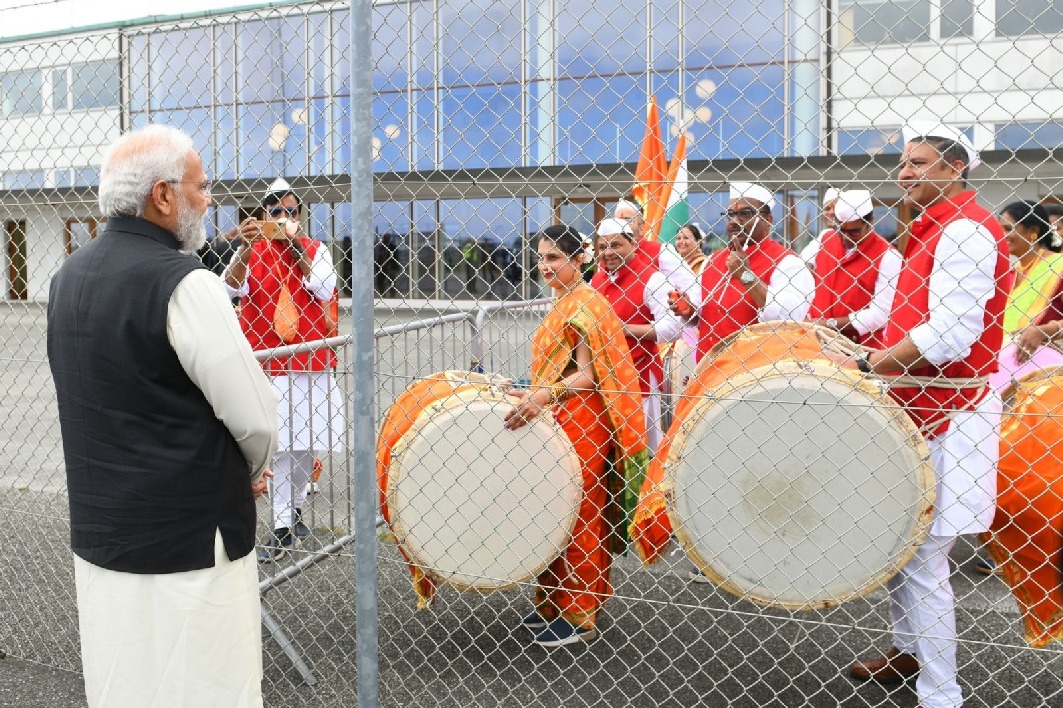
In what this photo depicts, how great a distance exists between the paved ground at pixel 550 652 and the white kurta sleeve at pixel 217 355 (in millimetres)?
852

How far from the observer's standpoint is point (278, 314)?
512cm

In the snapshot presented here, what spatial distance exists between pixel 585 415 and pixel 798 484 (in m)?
1.27

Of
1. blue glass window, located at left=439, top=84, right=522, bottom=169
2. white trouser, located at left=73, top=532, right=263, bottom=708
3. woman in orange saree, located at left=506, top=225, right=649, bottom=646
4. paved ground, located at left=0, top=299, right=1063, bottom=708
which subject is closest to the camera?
white trouser, located at left=73, top=532, right=263, bottom=708

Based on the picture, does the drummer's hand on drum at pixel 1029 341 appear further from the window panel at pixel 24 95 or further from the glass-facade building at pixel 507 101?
the window panel at pixel 24 95

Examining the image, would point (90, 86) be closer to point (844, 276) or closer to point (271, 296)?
point (271, 296)

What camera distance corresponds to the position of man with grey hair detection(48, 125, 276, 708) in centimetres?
216

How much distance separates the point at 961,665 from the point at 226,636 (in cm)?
285

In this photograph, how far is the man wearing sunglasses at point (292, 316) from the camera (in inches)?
196

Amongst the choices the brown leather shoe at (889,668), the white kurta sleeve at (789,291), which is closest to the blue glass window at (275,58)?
the white kurta sleeve at (789,291)

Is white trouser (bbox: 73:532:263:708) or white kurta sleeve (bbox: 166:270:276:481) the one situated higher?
white kurta sleeve (bbox: 166:270:276:481)

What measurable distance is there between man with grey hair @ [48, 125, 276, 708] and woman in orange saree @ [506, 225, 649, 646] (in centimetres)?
159

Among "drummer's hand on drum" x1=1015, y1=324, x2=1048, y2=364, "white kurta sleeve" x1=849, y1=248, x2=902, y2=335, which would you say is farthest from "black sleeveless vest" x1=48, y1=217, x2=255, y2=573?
"drummer's hand on drum" x1=1015, y1=324, x2=1048, y2=364

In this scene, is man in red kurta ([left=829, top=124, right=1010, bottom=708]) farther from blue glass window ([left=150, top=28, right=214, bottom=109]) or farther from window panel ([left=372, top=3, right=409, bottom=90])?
blue glass window ([left=150, top=28, right=214, bottom=109])

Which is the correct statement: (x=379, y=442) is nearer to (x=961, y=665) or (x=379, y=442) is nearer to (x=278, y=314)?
(x=278, y=314)
